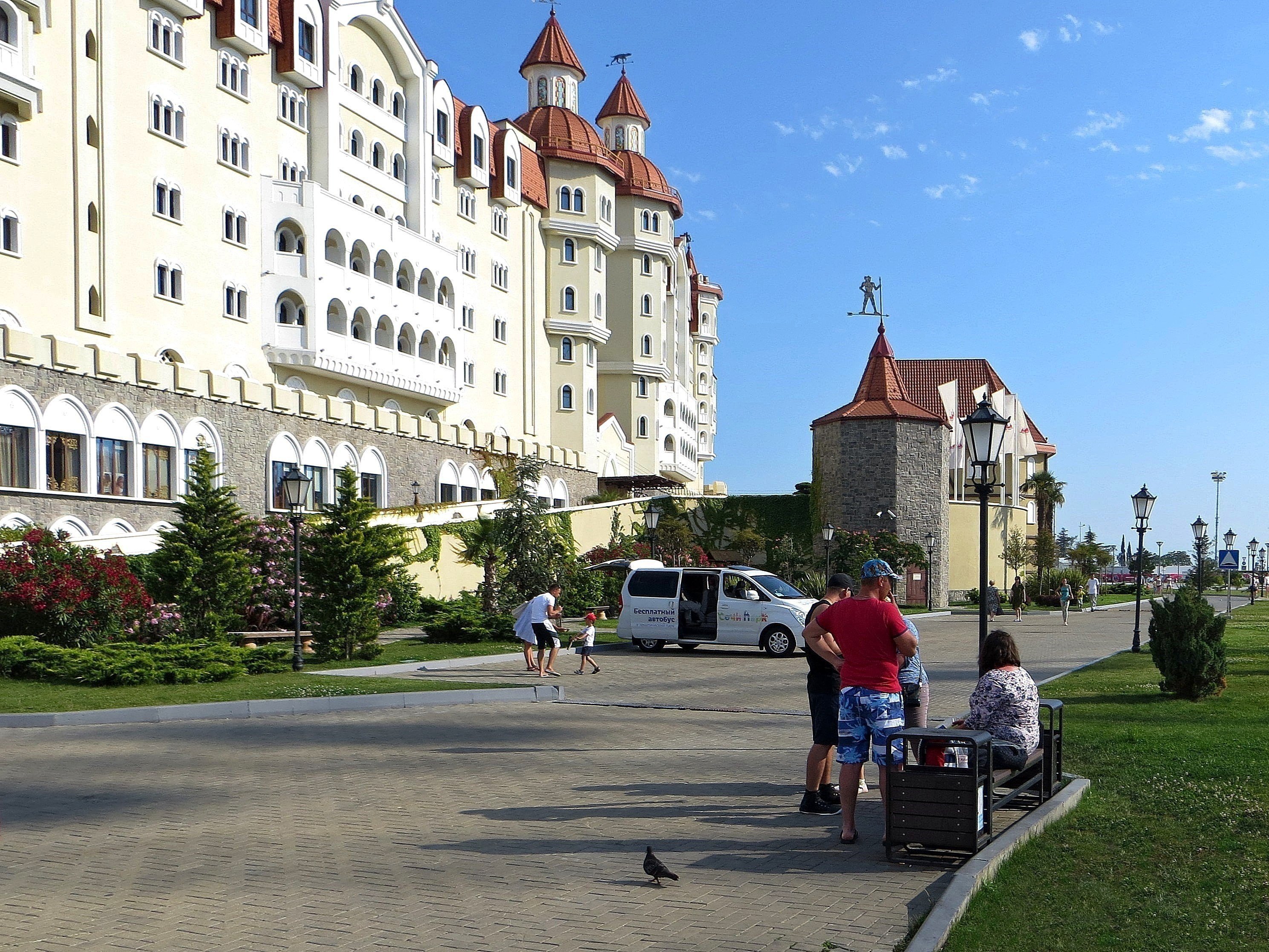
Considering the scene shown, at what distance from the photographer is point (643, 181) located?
235 ft

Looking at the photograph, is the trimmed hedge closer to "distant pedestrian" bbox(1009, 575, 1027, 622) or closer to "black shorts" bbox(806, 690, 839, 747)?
"black shorts" bbox(806, 690, 839, 747)

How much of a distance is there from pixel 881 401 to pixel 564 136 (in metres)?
22.7

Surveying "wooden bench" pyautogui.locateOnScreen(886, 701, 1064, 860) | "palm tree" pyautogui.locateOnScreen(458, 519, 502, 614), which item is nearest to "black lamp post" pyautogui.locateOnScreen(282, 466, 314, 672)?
"palm tree" pyautogui.locateOnScreen(458, 519, 502, 614)

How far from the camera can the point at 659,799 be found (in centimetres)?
939

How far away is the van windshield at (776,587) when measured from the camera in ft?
84.5

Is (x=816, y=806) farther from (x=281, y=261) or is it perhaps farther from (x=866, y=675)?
(x=281, y=261)

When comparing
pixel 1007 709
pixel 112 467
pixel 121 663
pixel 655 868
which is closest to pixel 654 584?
pixel 121 663

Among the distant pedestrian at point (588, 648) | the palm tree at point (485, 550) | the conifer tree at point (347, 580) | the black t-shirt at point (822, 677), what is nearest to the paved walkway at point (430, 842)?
the black t-shirt at point (822, 677)

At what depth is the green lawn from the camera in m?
5.77

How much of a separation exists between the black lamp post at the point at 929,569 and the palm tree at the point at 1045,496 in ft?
83.0

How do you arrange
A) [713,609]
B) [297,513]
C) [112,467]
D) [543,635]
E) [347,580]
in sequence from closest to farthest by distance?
[543,635] < [297,513] < [347,580] < [713,609] < [112,467]

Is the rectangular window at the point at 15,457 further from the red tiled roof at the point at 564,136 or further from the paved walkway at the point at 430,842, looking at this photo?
the red tiled roof at the point at 564,136

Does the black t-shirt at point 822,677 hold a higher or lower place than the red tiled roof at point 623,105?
lower

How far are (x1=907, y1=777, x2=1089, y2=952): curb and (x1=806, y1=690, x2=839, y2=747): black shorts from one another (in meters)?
1.33
